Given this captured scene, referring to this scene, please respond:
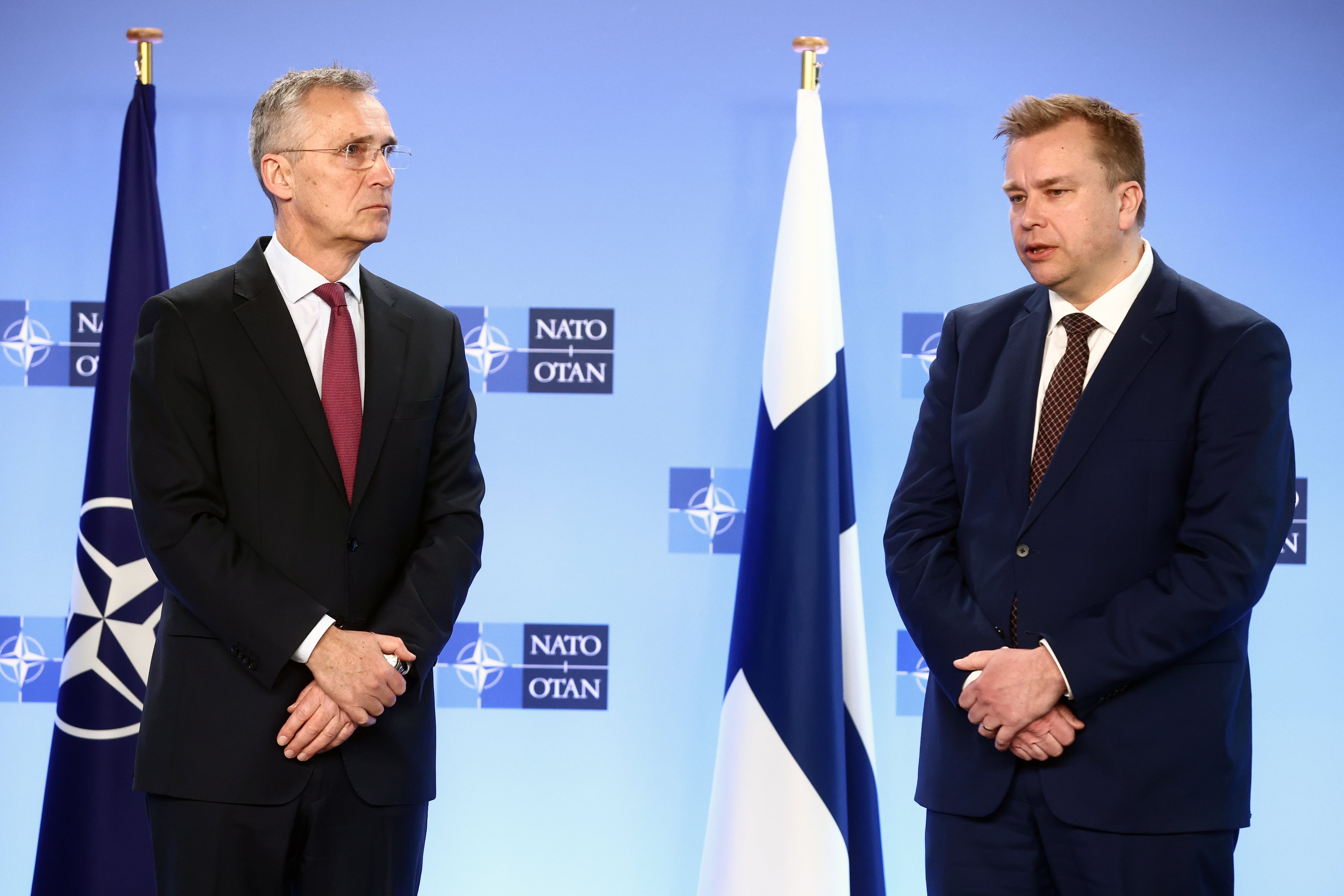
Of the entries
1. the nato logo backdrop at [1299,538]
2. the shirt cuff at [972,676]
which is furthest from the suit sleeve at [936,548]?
the nato logo backdrop at [1299,538]

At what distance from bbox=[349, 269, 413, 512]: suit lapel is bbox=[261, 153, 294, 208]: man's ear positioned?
196mm

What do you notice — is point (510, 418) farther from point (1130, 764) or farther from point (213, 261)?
point (1130, 764)

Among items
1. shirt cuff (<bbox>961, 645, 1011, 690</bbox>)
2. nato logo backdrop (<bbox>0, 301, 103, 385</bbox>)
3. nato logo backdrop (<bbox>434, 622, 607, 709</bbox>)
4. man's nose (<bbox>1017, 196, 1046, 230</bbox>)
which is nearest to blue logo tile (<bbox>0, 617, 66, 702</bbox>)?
nato logo backdrop (<bbox>0, 301, 103, 385</bbox>)

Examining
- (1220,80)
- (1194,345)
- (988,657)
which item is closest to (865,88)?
(1220,80)

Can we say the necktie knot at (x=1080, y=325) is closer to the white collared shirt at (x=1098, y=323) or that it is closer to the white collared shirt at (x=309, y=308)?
the white collared shirt at (x=1098, y=323)

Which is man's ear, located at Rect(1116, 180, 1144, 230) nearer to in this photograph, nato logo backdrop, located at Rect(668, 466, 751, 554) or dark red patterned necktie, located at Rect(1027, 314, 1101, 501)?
dark red patterned necktie, located at Rect(1027, 314, 1101, 501)

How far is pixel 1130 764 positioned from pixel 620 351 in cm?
199

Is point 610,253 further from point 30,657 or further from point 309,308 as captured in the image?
point 30,657

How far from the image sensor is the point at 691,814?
3498 millimetres

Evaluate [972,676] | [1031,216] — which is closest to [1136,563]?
[972,676]

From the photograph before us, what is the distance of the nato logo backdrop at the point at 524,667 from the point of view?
3459mm

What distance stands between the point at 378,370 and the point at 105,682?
1510 mm

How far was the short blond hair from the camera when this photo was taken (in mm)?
2055

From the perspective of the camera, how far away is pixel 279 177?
2.10 metres
